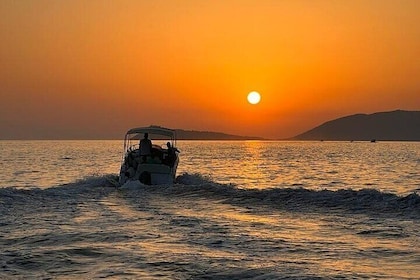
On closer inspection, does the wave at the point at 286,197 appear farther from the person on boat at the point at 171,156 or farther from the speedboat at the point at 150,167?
the person on boat at the point at 171,156

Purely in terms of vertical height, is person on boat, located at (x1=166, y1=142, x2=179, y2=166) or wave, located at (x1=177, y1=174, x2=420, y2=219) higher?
person on boat, located at (x1=166, y1=142, x2=179, y2=166)

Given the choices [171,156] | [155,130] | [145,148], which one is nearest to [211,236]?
[145,148]

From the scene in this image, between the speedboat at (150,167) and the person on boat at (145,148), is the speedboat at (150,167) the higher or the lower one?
the lower one

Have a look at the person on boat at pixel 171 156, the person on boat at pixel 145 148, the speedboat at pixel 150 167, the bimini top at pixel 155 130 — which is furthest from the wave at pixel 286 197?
the bimini top at pixel 155 130

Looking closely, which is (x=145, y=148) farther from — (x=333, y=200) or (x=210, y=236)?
(x=210, y=236)

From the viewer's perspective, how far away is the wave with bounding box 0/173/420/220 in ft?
58.0

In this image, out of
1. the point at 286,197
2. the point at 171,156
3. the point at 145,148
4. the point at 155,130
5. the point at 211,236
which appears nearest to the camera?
the point at 211,236

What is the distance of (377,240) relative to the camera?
1220 centimetres

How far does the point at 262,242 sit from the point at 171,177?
1626cm

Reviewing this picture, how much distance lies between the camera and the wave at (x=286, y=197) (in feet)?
58.0

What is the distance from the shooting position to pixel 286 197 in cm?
2111

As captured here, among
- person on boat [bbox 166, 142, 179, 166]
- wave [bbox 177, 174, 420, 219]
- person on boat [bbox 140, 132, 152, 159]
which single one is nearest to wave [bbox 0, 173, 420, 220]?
wave [bbox 177, 174, 420, 219]

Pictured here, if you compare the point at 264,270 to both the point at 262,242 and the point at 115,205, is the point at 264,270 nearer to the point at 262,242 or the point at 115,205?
the point at 262,242

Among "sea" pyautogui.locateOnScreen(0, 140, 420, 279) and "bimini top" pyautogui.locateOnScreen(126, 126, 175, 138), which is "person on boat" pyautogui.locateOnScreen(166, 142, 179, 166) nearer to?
"bimini top" pyautogui.locateOnScreen(126, 126, 175, 138)
